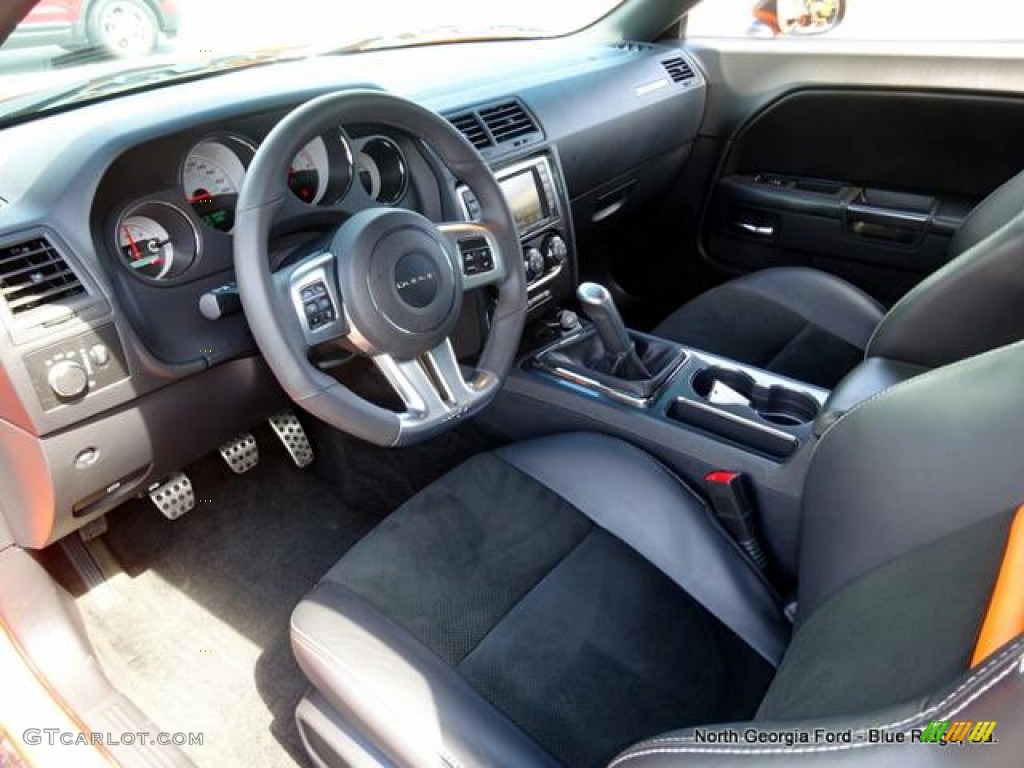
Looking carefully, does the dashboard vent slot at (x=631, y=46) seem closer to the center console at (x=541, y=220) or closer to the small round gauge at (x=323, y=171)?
the center console at (x=541, y=220)

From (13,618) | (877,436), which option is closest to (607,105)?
(877,436)

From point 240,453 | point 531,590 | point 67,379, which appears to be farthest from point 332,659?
point 240,453

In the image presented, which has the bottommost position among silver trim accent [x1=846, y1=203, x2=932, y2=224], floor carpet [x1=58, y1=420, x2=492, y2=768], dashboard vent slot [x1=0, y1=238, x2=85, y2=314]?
floor carpet [x1=58, y1=420, x2=492, y2=768]

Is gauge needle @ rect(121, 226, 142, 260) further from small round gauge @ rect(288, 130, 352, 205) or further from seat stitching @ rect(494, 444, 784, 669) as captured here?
seat stitching @ rect(494, 444, 784, 669)

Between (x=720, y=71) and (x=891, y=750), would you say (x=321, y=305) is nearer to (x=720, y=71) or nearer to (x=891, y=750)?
(x=891, y=750)

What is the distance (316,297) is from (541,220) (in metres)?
0.84

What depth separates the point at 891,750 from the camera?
1.86ft

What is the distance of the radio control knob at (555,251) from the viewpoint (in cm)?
193

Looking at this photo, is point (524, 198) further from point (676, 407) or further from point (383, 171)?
point (676, 407)

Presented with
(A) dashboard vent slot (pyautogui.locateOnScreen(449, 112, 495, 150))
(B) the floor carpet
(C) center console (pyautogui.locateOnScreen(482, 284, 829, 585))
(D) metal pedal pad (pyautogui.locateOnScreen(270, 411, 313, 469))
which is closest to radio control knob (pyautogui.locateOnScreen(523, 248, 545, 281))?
(C) center console (pyautogui.locateOnScreen(482, 284, 829, 585))

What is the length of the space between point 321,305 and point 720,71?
187 cm

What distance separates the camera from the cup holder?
5.08ft

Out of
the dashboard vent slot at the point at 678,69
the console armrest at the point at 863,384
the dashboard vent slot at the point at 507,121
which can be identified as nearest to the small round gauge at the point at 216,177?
the dashboard vent slot at the point at 507,121

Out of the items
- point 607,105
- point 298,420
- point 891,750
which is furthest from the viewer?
point 607,105
